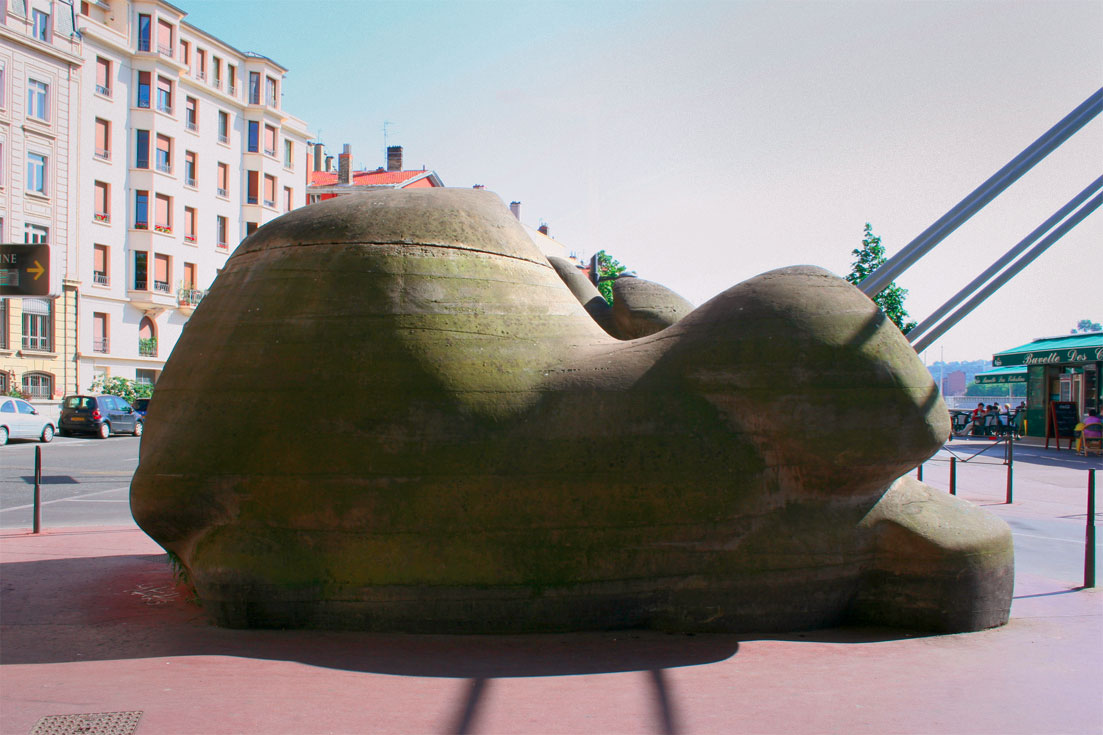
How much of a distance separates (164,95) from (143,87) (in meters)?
1.20

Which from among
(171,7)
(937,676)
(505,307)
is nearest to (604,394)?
(505,307)

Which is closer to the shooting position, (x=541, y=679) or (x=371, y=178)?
(x=541, y=679)

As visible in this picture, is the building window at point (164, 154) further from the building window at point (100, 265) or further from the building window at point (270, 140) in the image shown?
the building window at point (270, 140)

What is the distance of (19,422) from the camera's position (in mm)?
24109

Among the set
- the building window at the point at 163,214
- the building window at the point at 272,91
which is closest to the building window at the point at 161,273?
the building window at the point at 163,214

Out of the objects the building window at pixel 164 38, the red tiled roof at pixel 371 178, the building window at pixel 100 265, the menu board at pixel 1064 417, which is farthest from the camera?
the red tiled roof at pixel 371 178

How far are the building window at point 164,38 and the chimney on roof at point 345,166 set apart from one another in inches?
472

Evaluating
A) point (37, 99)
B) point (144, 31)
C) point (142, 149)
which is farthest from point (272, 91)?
point (37, 99)

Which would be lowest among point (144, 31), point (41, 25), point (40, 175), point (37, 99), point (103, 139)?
point (40, 175)

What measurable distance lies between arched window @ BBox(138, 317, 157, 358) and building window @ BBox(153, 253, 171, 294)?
1.66 m

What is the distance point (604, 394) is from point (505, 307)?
106cm

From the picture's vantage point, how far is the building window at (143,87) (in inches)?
1528

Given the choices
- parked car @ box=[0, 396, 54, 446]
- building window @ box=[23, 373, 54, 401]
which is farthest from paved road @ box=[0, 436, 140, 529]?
building window @ box=[23, 373, 54, 401]

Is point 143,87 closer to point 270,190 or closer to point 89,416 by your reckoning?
point 270,190
